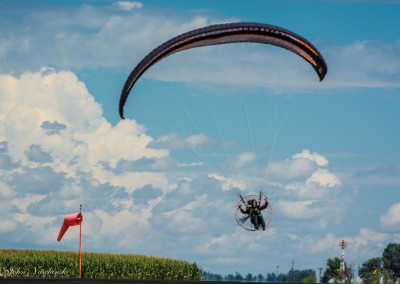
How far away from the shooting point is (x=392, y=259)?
90812 mm

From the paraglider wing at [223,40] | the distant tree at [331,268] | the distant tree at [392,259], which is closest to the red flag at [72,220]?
the paraglider wing at [223,40]

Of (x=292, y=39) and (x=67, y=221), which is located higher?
(x=292, y=39)

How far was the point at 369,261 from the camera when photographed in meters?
88.2

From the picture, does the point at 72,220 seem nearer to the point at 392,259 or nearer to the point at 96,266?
the point at 96,266

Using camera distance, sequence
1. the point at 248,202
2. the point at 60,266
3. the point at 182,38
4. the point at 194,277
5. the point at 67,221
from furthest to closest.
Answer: the point at 194,277, the point at 60,266, the point at 67,221, the point at 248,202, the point at 182,38

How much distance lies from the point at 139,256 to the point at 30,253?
8.96m

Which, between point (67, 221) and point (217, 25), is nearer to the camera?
point (217, 25)

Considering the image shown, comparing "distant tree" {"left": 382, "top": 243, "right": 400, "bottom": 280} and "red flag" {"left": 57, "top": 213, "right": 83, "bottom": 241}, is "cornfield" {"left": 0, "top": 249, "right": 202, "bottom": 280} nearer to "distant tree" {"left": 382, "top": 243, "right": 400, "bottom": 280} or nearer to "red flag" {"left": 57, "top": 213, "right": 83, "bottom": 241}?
"red flag" {"left": 57, "top": 213, "right": 83, "bottom": 241}

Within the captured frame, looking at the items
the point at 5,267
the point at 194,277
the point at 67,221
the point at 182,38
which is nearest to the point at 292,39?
the point at 182,38

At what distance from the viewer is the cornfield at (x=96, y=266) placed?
4069 centimetres

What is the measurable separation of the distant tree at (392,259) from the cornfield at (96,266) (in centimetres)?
5634

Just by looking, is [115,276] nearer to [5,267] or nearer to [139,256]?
[139,256]

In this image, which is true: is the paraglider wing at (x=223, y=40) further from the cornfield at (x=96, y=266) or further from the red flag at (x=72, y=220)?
the cornfield at (x=96, y=266)

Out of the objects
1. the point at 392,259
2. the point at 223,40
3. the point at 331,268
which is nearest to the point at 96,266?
the point at 223,40
